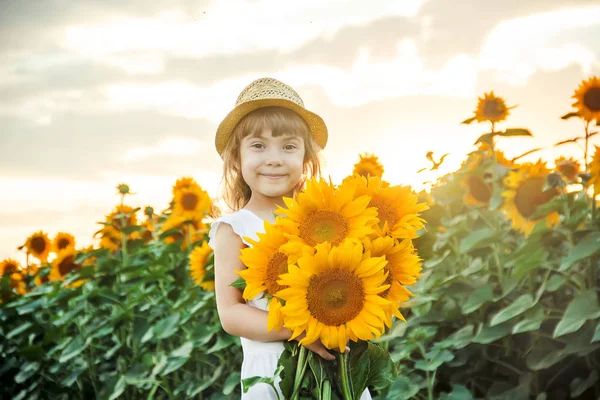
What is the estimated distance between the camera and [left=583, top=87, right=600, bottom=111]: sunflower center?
2664mm

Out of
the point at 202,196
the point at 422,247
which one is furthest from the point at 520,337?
the point at 202,196

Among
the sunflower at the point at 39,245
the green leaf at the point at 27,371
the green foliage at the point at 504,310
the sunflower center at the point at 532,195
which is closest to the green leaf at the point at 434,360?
the green foliage at the point at 504,310

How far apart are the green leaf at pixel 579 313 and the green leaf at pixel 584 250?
106 millimetres

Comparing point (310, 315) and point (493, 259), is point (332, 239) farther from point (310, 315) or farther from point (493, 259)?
point (493, 259)

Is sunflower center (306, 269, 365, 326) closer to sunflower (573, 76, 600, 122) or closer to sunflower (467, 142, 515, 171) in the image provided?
sunflower (467, 142, 515, 171)

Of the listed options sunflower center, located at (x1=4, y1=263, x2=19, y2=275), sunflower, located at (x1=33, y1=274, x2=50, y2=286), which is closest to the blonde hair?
sunflower, located at (x1=33, y1=274, x2=50, y2=286)

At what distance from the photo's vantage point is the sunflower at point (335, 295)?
1224 millimetres

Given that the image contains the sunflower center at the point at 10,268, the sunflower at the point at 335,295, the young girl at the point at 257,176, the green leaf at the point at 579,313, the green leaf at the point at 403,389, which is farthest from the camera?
the sunflower center at the point at 10,268

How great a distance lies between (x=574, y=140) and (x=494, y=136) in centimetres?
34

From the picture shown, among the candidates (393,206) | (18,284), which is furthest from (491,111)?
(18,284)

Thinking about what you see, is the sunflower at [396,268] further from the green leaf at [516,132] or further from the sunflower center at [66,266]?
the sunflower center at [66,266]

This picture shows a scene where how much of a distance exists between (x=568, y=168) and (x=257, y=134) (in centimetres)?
119

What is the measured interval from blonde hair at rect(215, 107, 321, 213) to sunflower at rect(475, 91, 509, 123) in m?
1.09

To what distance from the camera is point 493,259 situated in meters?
2.53
